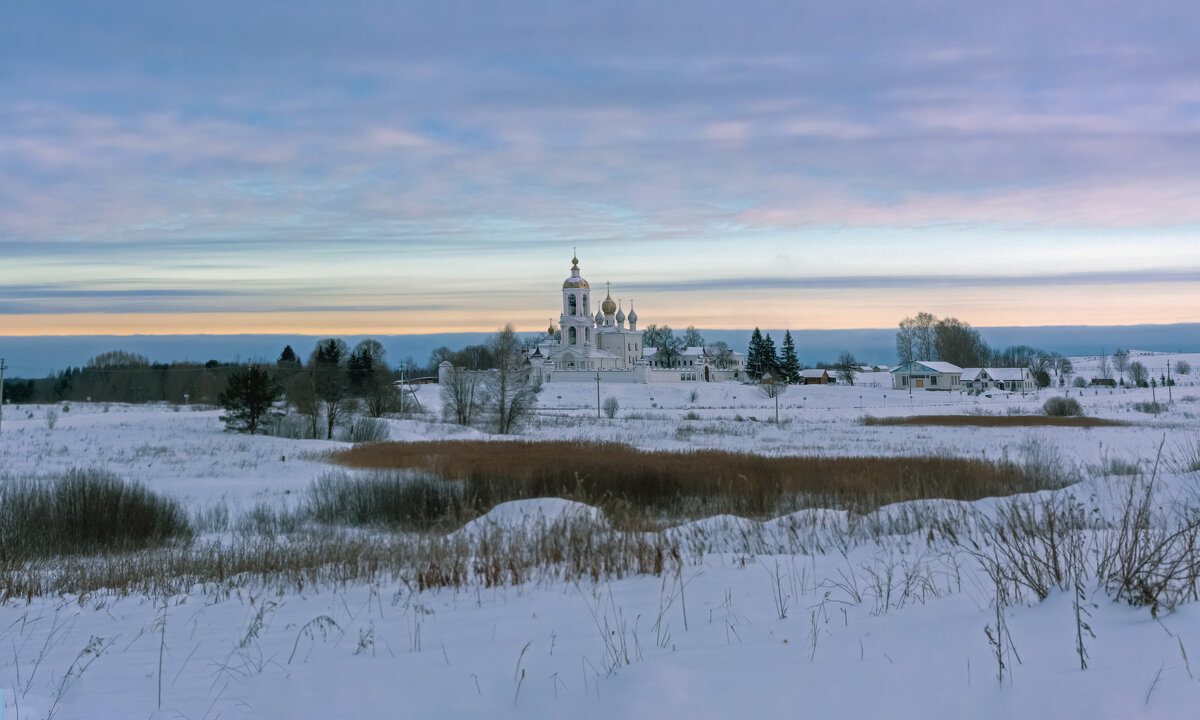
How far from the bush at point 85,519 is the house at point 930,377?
9653 centimetres

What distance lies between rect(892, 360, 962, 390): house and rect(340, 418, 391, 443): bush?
2920 inches

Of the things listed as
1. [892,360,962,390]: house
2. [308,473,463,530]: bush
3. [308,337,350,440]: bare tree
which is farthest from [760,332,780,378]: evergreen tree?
[308,473,463,530]: bush

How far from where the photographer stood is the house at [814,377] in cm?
11868

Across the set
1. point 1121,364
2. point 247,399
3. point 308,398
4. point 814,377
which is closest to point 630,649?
point 247,399

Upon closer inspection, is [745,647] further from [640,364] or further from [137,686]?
[640,364]

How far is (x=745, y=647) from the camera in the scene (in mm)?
5172

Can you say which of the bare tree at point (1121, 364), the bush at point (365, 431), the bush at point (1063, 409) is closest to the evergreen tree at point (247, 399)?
the bush at point (365, 431)

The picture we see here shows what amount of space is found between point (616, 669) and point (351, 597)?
12.8 feet

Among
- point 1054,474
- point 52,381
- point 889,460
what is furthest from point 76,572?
point 52,381

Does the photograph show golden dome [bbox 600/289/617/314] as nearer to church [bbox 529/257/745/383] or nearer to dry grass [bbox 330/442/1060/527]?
church [bbox 529/257/745/383]

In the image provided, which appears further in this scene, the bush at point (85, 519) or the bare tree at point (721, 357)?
the bare tree at point (721, 357)

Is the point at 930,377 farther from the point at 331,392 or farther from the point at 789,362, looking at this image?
the point at 331,392

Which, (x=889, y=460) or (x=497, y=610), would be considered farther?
(x=889, y=460)

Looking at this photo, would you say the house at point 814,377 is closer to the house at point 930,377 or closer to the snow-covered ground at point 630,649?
the house at point 930,377
